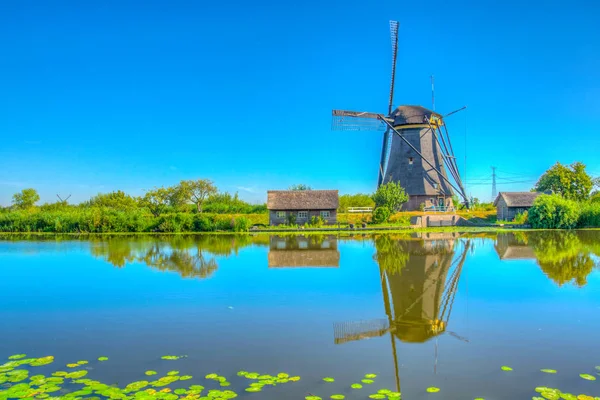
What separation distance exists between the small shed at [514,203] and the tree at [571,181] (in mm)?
4299

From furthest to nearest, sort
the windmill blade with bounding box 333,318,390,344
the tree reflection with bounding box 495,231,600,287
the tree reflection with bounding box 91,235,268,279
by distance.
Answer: the tree reflection with bounding box 91,235,268,279, the tree reflection with bounding box 495,231,600,287, the windmill blade with bounding box 333,318,390,344

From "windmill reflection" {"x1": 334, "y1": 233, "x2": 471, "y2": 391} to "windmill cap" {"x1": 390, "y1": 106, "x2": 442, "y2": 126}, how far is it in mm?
20805

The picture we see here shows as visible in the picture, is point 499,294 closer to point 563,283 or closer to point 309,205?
point 563,283

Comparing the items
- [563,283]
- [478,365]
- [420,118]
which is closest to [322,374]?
[478,365]

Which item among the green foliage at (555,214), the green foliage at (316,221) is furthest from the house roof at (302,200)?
the green foliage at (555,214)

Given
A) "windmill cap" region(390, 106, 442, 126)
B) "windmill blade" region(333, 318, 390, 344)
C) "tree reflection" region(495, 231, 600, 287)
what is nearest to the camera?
"windmill blade" region(333, 318, 390, 344)

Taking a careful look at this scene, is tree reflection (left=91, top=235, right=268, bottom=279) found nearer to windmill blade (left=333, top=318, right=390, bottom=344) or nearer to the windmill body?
windmill blade (left=333, top=318, right=390, bottom=344)

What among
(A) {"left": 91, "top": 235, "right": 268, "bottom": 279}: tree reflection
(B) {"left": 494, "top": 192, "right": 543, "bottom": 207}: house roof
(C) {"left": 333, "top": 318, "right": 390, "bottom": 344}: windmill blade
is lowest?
(C) {"left": 333, "top": 318, "right": 390, "bottom": 344}: windmill blade

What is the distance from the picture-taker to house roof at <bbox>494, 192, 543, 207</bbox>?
35531 mm

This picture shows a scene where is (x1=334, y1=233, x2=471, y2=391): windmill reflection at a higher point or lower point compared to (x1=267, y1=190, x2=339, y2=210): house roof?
lower

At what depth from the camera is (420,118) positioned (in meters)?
34.3

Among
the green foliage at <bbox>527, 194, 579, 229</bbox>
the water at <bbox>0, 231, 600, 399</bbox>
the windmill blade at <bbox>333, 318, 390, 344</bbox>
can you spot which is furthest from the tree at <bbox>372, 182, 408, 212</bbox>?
the windmill blade at <bbox>333, 318, 390, 344</bbox>

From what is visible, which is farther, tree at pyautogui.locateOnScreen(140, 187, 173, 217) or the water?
tree at pyautogui.locateOnScreen(140, 187, 173, 217)

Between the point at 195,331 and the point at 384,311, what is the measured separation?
2.99 metres
